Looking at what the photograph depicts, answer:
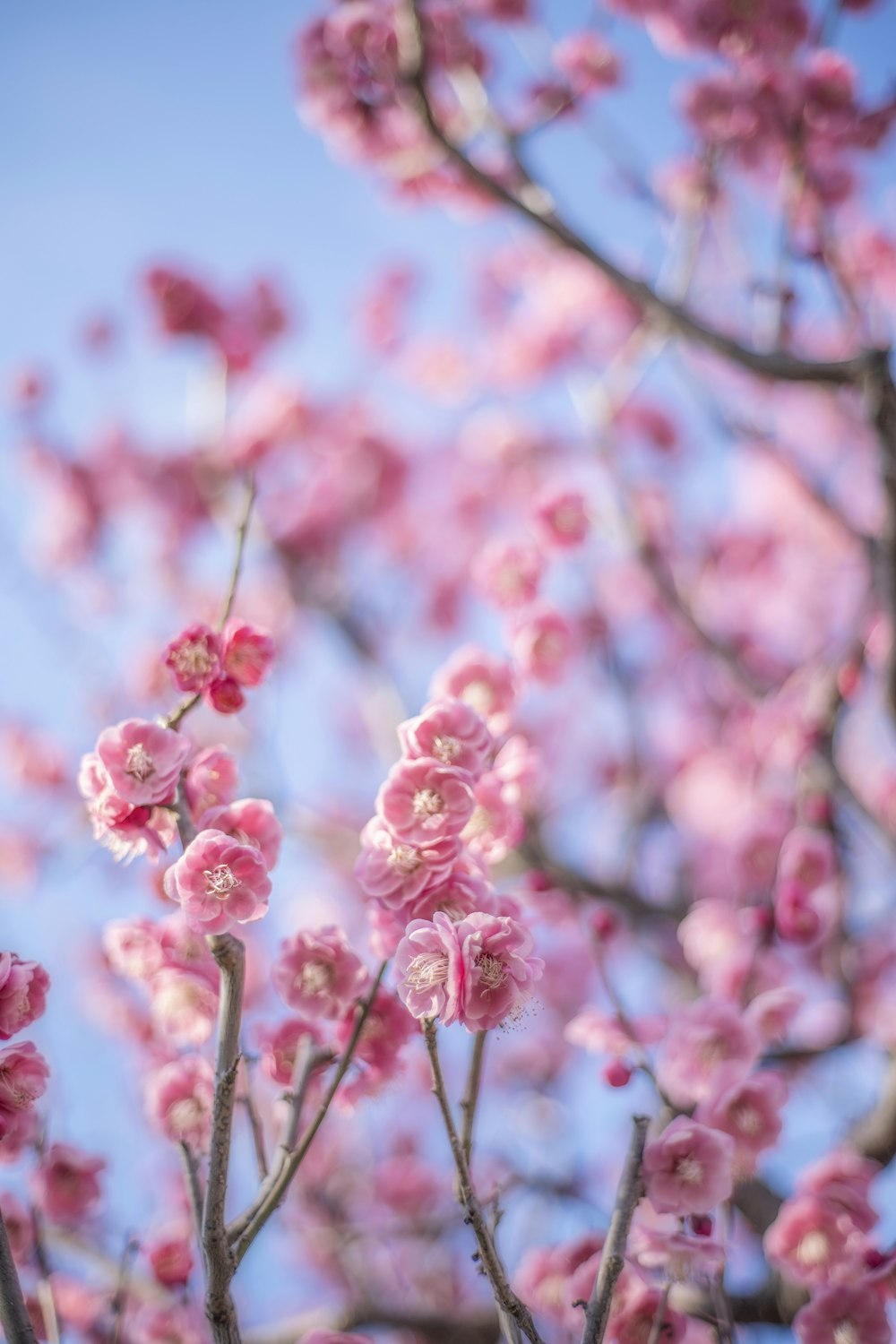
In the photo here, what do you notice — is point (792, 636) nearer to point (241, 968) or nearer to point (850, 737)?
point (850, 737)

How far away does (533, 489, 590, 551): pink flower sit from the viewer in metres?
3.32

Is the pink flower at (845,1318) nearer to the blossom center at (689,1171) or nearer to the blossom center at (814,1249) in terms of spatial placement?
the blossom center at (814,1249)

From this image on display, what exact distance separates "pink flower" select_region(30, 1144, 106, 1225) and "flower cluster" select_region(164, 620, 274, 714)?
1.17 metres

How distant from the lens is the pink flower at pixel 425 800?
1.63 m

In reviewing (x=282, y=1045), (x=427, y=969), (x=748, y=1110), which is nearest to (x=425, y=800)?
(x=427, y=969)

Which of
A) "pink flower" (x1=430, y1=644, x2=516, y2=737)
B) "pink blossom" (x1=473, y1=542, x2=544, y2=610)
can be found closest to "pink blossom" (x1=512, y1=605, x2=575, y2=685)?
"pink blossom" (x1=473, y1=542, x2=544, y2=610)

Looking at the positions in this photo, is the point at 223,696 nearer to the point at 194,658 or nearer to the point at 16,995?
the point at 194,658

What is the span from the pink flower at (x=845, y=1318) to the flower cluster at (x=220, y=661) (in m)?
1.70

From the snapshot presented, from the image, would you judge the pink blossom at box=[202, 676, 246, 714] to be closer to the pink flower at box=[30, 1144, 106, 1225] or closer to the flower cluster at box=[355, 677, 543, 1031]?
the flower cluster at box=[355, 677, 543, 1031]

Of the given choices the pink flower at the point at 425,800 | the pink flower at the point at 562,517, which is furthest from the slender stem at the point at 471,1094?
the pink flower at the point at 562,517

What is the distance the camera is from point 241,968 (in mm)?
1506

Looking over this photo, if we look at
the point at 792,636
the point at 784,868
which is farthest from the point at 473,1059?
the point at 792,636

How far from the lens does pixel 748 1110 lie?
6.84 ft

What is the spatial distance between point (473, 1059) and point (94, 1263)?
4.57 feet
